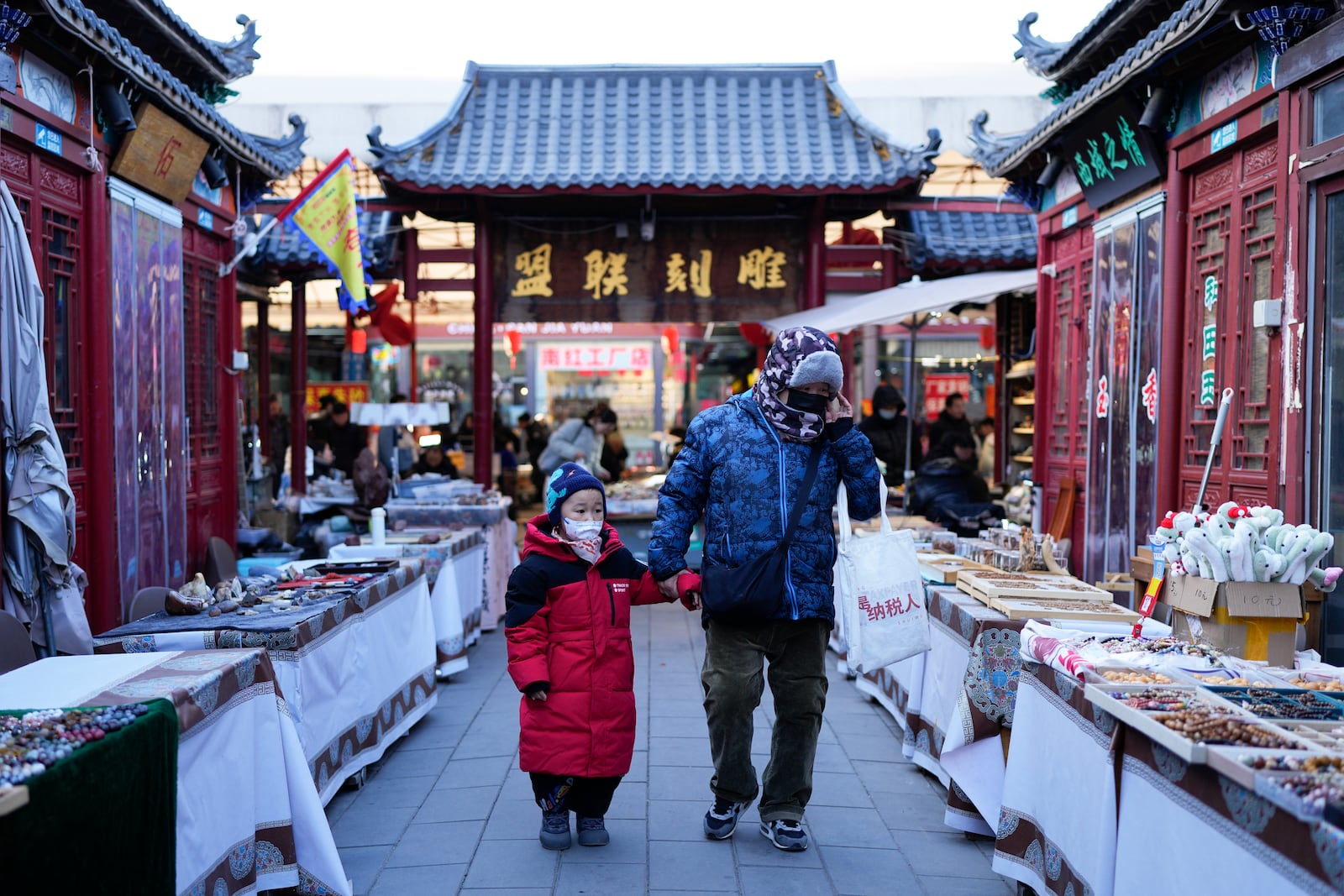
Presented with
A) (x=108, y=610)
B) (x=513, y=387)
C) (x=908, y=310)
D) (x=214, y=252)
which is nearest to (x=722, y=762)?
(x=108, y=610)

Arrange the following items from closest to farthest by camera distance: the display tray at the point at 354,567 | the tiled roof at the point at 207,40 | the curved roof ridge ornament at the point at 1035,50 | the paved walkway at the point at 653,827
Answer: the paved walkway at the point at 653,827 < the display tray at the point at 354,567 < the tiled roof at the point at 207,40 < the curved roof ridge ornament at the point at 1035,50

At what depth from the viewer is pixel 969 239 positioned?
39.4 feet

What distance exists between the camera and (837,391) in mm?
Answer: 4379

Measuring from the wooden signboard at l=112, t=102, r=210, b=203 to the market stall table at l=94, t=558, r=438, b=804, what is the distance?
294 cm

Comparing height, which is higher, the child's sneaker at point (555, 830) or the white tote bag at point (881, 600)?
the white tote bag at point (881, 600)

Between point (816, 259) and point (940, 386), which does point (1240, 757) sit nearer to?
point (816, 259)

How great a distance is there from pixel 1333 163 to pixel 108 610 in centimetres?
656

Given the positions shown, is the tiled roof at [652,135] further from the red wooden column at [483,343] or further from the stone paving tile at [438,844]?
the stone paving tile at [438,844]

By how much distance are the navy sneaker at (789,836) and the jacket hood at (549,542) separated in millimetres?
1243

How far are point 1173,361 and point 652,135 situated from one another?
21.8 ft

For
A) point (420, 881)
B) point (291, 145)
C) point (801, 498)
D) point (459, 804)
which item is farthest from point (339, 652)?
point (291, 145)

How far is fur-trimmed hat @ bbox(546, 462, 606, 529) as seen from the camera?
4402 millimetres

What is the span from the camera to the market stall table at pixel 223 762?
Answer: 3.23 metres

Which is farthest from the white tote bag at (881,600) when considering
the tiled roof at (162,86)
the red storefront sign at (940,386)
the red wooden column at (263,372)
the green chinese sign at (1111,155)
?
the red storefront sign at (940,386)
